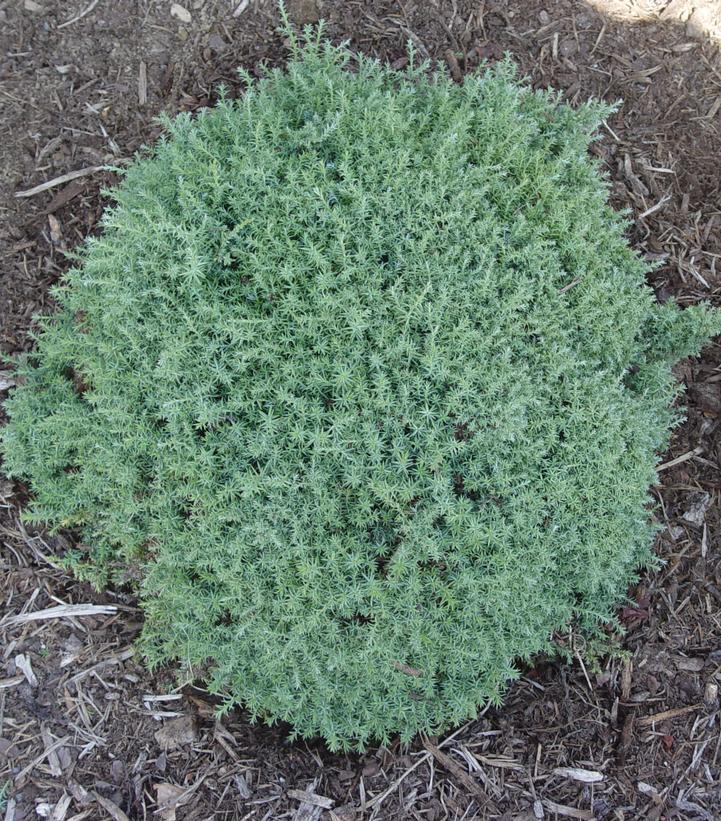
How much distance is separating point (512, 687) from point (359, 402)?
1492 millimetres

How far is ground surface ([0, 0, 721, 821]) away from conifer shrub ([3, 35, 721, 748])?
247 mm

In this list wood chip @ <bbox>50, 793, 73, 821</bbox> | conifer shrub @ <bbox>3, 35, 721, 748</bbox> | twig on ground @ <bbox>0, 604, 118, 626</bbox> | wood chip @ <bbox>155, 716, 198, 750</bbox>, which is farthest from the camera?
twig on ground @ <bbox>0, 604, 118, 626</bbox>

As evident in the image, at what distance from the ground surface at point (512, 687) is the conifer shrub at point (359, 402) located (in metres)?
0.25

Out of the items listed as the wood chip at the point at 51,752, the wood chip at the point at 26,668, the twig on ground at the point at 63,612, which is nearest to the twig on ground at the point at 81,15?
the twig on ground at the point at 63,612

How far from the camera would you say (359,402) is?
8.14ft

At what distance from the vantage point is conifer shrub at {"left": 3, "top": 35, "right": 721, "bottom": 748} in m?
2.49

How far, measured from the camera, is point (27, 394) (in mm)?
3059

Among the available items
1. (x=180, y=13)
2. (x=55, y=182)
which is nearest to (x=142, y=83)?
(x=180, y=13)

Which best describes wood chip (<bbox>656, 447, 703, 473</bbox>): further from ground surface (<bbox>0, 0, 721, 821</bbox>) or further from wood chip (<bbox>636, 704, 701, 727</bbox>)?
wood chip (<bbox>636, 704, 701, 727</bbox>)

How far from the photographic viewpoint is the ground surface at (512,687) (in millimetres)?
2807

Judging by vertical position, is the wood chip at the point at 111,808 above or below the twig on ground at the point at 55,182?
below

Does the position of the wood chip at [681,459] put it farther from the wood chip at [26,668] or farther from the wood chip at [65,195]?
the wood chip at [65,195]

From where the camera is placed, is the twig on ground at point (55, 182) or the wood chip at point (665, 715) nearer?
the wood chip at point (665, 715)

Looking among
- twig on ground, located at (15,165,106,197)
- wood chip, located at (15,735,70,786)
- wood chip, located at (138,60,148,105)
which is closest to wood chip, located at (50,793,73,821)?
wood chip, located at (15,735,70,786)
